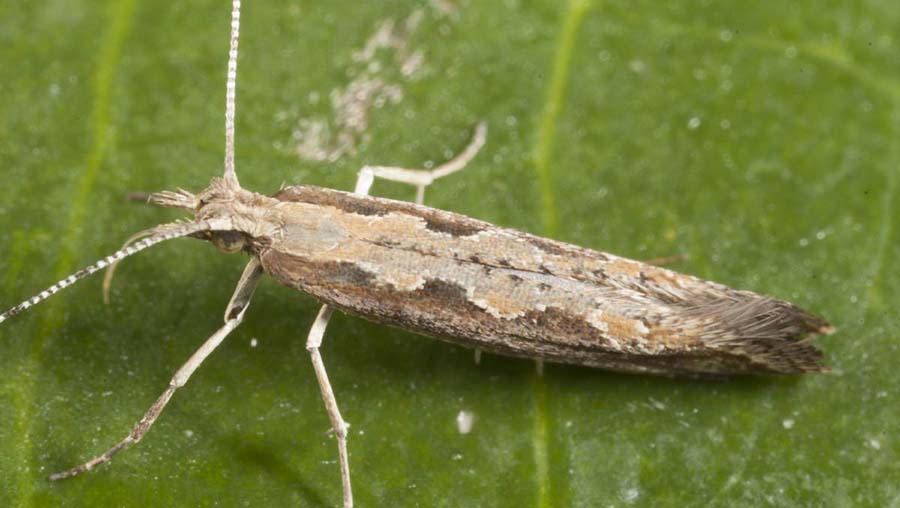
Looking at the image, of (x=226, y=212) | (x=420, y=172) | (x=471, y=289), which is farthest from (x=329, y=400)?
(x=420, y=172)

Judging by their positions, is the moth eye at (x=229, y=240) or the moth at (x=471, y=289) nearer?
the moth at (x=471, y=289)

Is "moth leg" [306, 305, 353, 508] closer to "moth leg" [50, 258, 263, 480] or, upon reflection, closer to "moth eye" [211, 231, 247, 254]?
"moth leg" [50, 258, 263, 480]

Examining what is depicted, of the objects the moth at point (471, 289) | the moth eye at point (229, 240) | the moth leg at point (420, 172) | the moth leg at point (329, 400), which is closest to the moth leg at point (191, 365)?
the moth at point (471, 289)

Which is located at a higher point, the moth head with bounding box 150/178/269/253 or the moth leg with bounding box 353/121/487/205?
the moth leg with bounding box 353/121/487/205

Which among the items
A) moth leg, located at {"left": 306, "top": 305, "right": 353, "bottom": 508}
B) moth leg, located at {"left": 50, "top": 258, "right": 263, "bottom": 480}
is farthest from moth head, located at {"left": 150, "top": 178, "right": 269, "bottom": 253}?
moth leg, located at {"left": 306, "top": 305, "right": 353, "bottom": 508}

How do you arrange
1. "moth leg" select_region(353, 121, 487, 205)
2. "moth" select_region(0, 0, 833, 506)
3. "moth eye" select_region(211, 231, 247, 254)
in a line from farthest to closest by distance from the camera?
"moth leg" select_region(353, 121, 487, 205) → "moth eye" select_region(211, 231, 247, 254) → "moth" select_region(0, 0, 833, 506)

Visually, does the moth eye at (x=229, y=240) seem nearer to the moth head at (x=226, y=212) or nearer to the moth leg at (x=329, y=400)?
the moth head at (x=226, y=212)

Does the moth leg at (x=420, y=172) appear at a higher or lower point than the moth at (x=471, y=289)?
higher

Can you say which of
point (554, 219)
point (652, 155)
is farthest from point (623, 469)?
point (652, 155)
